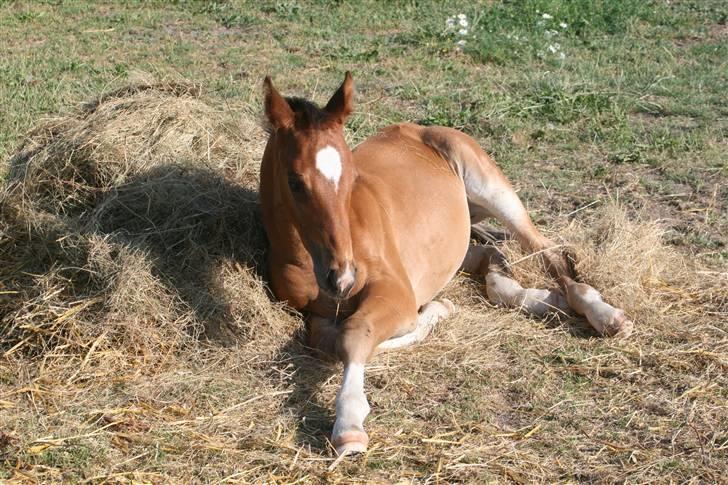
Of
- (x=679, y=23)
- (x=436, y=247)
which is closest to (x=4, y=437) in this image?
(x=436, y=247)

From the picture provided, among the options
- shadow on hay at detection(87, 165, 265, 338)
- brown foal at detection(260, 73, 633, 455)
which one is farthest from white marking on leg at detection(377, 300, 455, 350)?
shadow on hay at detection(87, 165, 265, 338)

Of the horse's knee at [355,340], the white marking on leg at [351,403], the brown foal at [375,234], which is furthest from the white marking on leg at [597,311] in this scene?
the white marking on leg at [351,403]

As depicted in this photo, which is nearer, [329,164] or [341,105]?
[329,164]

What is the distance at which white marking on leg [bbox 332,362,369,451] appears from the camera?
4.34 metres

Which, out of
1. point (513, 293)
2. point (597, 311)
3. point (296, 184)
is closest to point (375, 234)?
point (296, 184)

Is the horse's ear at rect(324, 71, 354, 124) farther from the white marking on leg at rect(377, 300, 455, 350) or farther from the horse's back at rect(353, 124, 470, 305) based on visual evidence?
the white marking on leg at rect(377, 300, 455, 350)

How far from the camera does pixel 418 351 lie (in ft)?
17.6

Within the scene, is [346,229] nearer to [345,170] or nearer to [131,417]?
[345,170]

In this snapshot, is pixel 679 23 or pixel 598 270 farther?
pixel 679 23

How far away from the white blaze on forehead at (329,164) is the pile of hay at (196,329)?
2.91 feet

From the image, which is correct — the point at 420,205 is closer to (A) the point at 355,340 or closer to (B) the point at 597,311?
(B) the point at 597,311

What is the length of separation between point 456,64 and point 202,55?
246cm

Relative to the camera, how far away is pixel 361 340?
4.87 meters

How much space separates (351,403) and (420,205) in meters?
1.94
